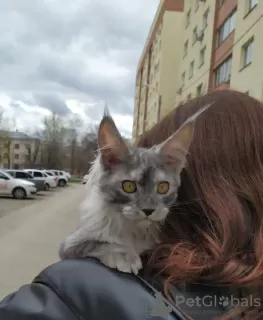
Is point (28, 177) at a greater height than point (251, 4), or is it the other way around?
point (251, 4)

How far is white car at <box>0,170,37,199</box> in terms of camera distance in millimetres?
24375

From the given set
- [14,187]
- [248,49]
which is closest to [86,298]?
[248,49]

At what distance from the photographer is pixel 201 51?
3088 cm

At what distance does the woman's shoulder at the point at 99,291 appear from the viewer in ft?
3.81

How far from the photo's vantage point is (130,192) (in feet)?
5.13

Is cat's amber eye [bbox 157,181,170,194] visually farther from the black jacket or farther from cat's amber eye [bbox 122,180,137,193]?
the black jacket

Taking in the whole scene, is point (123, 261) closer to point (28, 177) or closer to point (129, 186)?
point (129, 186)

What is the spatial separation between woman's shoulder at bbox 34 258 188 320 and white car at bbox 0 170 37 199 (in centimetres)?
2408

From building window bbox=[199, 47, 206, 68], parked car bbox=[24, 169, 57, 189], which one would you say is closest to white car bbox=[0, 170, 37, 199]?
parked car bbox=[24, 169, 57, 189]

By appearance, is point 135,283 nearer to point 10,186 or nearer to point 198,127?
point 198,127

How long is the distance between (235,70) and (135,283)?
2054 centimetres

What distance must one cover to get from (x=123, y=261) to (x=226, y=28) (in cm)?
2549

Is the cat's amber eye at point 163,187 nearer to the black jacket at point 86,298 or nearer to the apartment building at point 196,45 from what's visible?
the black jacket at point 86,298

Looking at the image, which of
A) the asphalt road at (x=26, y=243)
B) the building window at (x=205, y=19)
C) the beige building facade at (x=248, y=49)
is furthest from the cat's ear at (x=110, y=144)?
the building window at (x=205, y=19)
